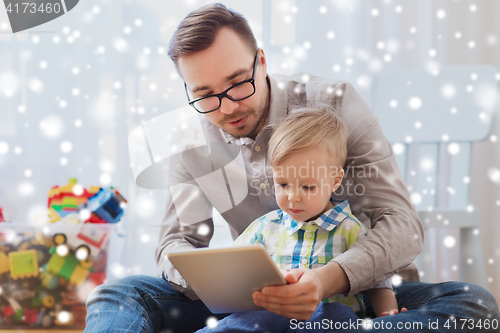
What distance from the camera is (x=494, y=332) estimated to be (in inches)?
29.4

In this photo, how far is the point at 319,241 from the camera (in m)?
0.87

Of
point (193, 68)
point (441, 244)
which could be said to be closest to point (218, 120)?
point (193, 68)

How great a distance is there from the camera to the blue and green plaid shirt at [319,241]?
2.78 ft

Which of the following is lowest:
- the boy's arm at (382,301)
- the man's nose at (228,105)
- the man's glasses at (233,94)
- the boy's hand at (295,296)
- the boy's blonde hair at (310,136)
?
the boy's arm at (382,301)

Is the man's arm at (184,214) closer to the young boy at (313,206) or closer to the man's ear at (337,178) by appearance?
the young boy at (313,206)

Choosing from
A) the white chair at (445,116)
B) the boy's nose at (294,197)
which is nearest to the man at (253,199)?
the boy's nose at (294,197)

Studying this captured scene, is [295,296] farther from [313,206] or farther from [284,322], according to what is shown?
[313,206]

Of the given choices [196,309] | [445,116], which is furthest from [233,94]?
[445,116]

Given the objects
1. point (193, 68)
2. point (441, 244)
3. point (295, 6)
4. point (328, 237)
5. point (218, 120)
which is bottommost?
point (441, 244)

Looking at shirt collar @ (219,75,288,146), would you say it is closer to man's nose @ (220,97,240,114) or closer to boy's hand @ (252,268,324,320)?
man's nose @ (220,97,240,114)

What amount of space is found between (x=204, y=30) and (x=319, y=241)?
1.84ft

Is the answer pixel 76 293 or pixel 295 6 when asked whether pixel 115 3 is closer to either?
pixel 295 6

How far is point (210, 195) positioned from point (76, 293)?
60 centimetres

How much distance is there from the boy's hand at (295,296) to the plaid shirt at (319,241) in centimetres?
14
